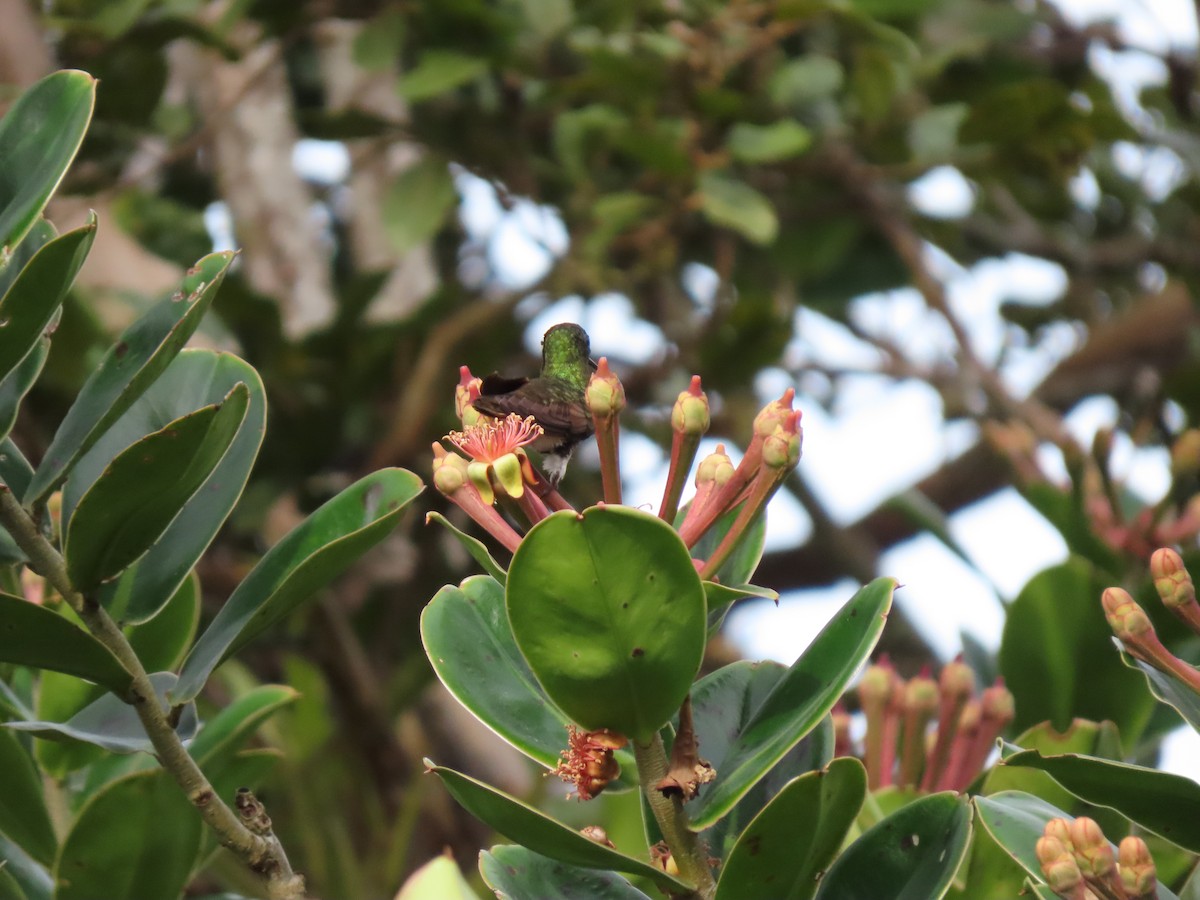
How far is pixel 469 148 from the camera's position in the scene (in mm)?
2412

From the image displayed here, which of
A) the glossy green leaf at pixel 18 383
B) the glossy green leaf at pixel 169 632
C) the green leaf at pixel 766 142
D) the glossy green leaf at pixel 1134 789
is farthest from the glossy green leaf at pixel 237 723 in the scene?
the green leaf at pixel 766 142

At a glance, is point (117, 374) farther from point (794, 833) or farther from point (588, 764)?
point (794, 833)

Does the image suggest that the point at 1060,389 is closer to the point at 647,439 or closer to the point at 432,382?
the point at 647,439

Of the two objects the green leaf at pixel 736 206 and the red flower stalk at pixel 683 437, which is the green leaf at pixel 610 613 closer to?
the red flower stalk at pixel 683 437

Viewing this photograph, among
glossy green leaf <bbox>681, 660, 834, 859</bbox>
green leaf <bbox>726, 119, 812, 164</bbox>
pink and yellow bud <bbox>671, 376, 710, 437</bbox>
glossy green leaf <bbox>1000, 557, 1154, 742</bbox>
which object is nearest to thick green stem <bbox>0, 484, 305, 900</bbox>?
glossy green leaf <bbox>681, 660, 834, 859</bbox>

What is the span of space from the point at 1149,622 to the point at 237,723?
589 mm

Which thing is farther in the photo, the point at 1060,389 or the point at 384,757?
the point at 1060,389

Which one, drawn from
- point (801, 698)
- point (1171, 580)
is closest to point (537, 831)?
point (801, 698)

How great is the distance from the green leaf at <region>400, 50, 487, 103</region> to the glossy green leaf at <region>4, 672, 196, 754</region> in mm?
1323

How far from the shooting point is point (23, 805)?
3.22 feet

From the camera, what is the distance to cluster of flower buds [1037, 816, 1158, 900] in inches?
27.8

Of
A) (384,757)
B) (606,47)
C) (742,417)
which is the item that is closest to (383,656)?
(384,757)

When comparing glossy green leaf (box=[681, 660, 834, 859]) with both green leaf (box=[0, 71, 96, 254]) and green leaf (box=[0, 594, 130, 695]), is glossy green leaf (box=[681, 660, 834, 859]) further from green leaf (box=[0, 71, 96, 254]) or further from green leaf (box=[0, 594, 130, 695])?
green leaf (box=[0, 71, 96, 254])

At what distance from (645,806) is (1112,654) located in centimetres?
52
